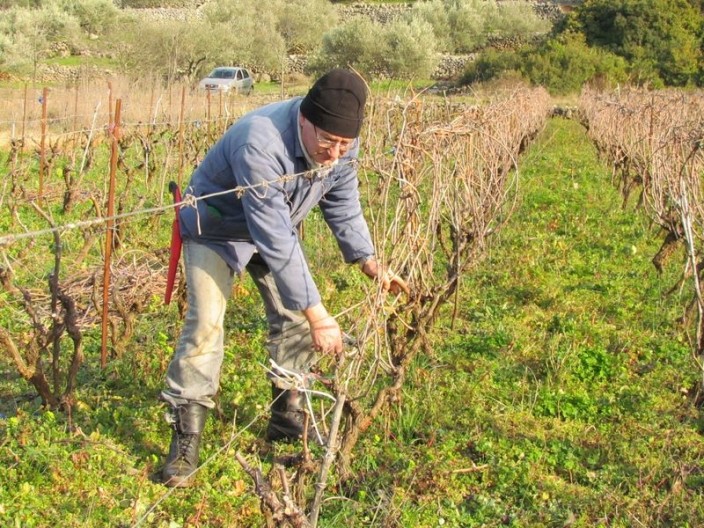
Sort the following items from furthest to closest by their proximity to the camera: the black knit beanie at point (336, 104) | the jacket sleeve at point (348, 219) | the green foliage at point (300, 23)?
the green foliage at point (300, 23) → the jacket sleeve at point (348, 219) → the black knit beanie at point (336, 104)

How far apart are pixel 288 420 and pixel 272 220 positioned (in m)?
1.14

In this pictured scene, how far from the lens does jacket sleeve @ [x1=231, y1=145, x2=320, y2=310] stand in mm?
2857

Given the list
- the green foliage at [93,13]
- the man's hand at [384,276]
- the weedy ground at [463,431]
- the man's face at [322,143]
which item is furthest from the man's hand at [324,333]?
the green foliage at [93,13]

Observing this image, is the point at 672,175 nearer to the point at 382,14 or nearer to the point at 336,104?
the point at 336,104

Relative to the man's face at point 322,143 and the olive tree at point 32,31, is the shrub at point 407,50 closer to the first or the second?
the olive tree at point 32,31

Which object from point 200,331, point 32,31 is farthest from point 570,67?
point 200,331

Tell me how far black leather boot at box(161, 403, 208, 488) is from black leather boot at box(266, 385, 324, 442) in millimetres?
424

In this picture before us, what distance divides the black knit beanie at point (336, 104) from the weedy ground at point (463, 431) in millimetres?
1044

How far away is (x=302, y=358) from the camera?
360 cm

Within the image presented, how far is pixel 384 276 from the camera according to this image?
3256mm

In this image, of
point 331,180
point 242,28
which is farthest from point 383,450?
point 242,28

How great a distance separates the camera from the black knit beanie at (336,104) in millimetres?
2760

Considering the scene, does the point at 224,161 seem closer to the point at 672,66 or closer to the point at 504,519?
the point at 504,519

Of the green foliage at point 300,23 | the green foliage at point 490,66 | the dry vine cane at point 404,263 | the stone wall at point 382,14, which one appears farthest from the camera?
the green foliage at point 300,23
